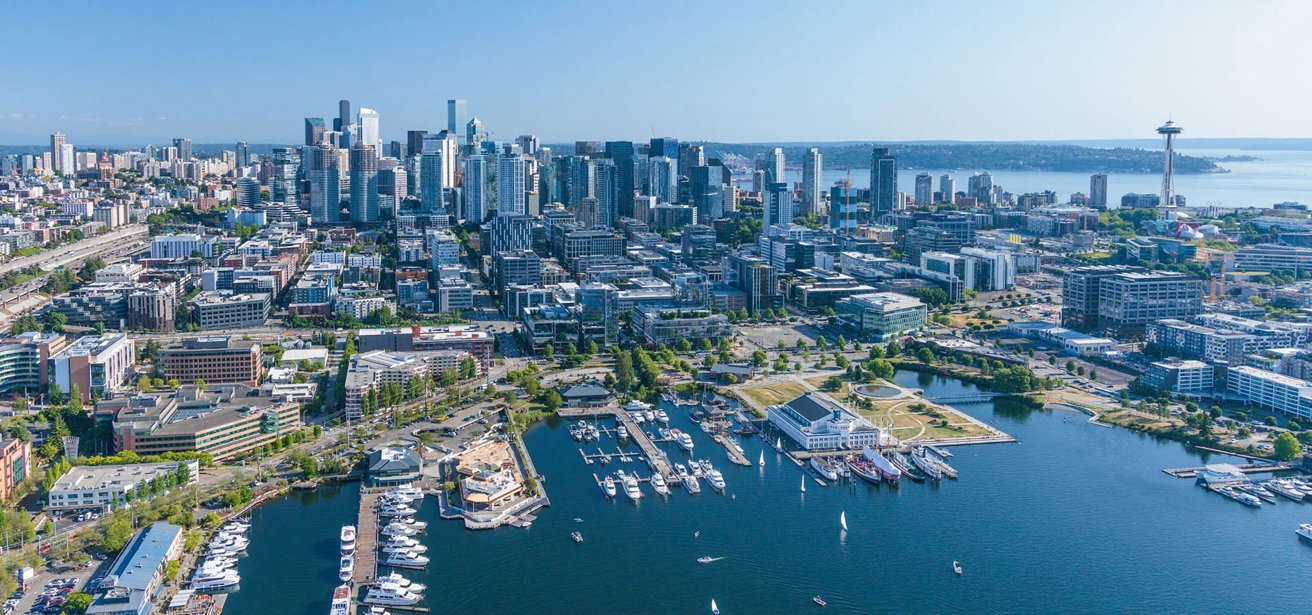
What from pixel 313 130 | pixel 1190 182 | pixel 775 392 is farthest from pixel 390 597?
pixel 1190 182

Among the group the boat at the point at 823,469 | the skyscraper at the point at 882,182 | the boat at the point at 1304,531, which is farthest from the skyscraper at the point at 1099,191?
the boat at the point at 1304,531

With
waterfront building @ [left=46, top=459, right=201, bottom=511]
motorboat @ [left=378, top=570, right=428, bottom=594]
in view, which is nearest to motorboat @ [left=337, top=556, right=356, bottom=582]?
motorboat @ [left=378, top=570, right=428, bottom=594]

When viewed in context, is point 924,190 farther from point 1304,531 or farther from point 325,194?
point 1304,531

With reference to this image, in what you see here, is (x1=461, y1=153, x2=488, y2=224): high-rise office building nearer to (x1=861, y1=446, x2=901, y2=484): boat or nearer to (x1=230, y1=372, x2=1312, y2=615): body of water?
(x1=230, y1=372, x2=1312, y2=615): body of water

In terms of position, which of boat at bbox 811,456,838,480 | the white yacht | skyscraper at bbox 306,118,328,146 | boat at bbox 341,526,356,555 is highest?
skyscraper at bbox 306,118,328,146

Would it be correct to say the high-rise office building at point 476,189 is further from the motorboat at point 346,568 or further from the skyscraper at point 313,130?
the motorboat at point 346,568

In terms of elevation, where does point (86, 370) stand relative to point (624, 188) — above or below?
below

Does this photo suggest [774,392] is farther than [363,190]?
No
